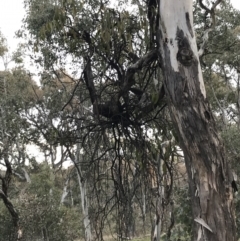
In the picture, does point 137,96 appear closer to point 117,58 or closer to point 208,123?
point 117,58

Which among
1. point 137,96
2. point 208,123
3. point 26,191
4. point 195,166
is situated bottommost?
point 195,166

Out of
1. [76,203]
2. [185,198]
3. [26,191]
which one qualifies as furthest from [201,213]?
[76,203]

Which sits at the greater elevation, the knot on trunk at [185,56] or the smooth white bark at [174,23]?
the smooth white bark at [174,23]

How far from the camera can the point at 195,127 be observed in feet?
8.84

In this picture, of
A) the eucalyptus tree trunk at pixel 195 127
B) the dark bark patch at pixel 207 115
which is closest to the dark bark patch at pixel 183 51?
the eucalyptus tree trunk at pixel 195 127

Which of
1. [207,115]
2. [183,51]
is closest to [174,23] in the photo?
[183,51]

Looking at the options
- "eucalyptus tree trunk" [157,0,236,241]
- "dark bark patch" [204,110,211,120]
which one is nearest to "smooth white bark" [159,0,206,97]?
"eucalyptus tree trunk" [157,0,236,241]

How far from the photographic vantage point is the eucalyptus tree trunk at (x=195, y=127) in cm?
257

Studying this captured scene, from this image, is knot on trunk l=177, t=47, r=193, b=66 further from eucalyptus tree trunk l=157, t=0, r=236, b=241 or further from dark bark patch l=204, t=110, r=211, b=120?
dark bark patch l=204, t=110, r=211, b=120

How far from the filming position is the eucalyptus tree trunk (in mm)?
2574

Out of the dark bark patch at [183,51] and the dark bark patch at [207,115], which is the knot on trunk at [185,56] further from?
the dark bark patch at [207,115]

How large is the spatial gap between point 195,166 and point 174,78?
1.80ft

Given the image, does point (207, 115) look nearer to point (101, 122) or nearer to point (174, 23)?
point (174, 23)

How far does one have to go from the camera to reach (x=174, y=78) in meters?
2.81
